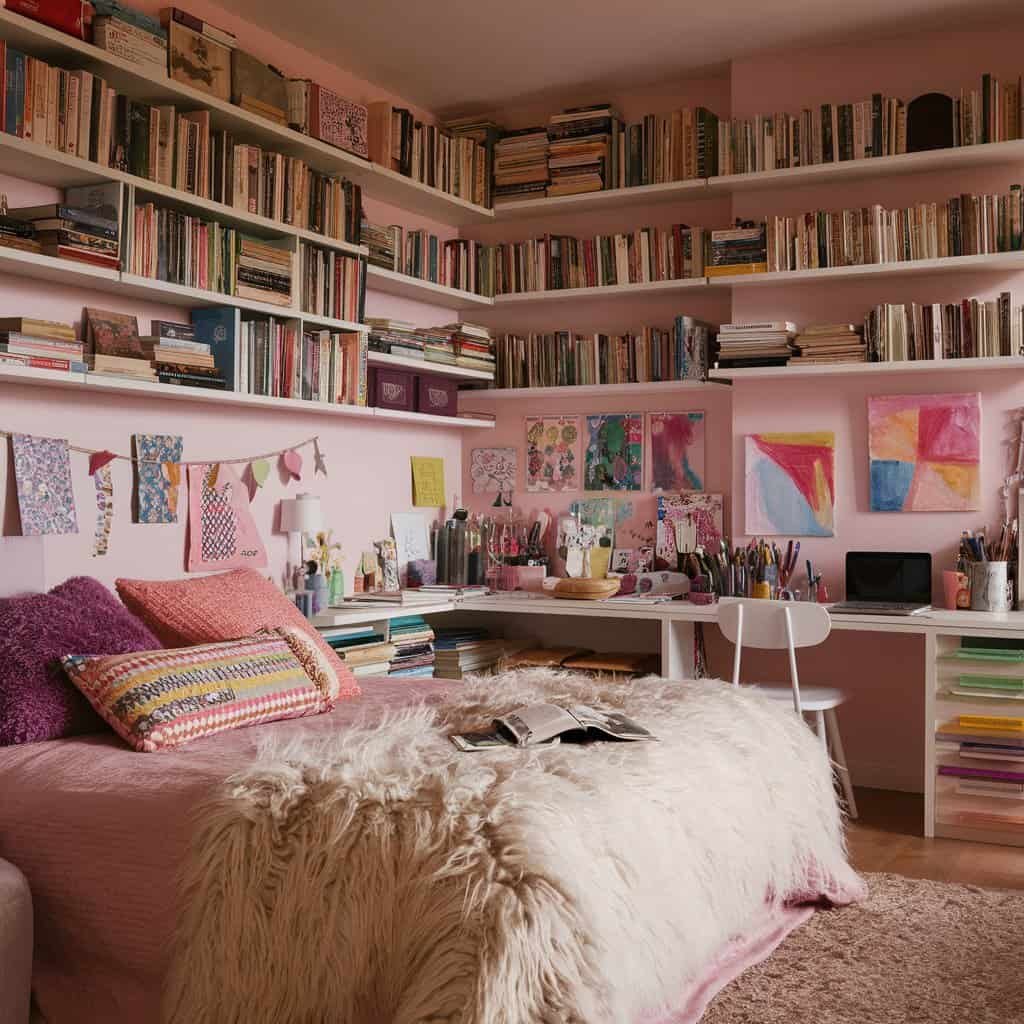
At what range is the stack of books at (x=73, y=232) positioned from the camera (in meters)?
Result: 3.13

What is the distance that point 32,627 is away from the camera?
8.92 ft

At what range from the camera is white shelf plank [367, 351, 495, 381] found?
4.37m

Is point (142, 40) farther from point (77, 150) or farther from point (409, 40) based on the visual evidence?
point (409, 40)

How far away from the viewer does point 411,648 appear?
4191 mm

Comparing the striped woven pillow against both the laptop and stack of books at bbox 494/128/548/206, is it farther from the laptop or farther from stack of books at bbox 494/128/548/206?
stack of books at bbox 494/128/548/206

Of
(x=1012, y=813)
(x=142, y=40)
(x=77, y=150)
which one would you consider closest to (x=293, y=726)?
(x=77, y=150)

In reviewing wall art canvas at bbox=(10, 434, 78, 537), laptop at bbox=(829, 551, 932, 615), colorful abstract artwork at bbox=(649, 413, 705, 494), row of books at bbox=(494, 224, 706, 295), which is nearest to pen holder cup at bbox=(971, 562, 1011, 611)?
laptop at bbox=(829, 551, 932, 615)

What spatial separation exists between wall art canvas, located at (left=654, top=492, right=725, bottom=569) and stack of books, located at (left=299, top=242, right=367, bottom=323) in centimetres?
149

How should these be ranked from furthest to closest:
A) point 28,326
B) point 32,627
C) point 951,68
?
point 951,68 < point 28,326 < point 32,627

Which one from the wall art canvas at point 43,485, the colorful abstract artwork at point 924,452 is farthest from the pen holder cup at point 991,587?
the wall art canvas at point 43,485

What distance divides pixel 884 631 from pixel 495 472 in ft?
6.04

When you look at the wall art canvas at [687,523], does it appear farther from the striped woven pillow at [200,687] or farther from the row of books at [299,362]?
the striped woven pillow at [200,687]

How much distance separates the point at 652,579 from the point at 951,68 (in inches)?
85.6

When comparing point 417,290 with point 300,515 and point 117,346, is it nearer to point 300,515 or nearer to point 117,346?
point 300,515
